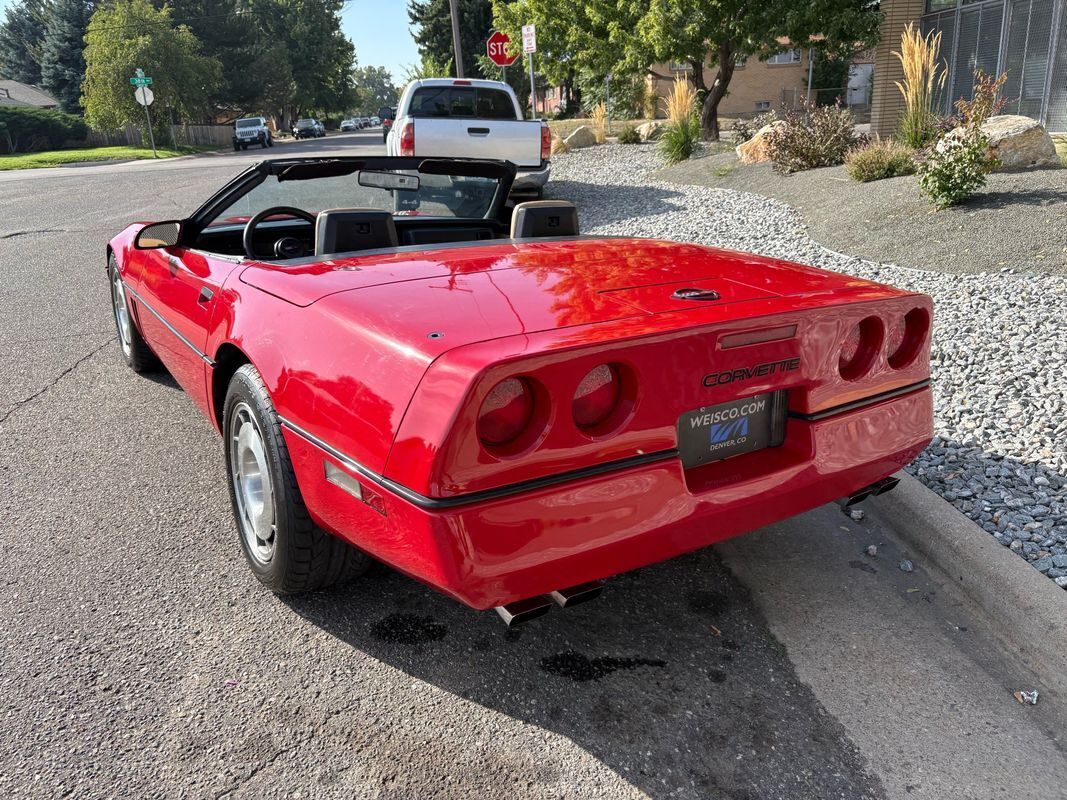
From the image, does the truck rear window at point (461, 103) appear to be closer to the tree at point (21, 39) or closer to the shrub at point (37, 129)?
the shrub at point (37, 129)

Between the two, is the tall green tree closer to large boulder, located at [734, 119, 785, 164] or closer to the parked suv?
the parked suv

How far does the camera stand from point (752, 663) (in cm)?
245

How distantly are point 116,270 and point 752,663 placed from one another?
4.44 m

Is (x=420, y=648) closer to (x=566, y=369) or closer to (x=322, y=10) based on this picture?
(x=566, y=369)

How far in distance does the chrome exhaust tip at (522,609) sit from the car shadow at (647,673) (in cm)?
35

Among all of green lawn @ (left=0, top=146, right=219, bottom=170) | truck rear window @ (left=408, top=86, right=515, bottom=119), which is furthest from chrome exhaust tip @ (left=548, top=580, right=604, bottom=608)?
green lawn @ (left=0, top=146, right=219, bottom=170)

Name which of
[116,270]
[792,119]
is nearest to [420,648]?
[116,270]

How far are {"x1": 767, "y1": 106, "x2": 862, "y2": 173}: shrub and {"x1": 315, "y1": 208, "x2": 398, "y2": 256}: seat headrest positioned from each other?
383 inches

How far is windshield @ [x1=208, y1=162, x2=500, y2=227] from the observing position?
3350 mm

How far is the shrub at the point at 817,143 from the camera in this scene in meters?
11.4

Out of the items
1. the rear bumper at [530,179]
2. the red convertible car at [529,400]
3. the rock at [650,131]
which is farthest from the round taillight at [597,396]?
the rock at [650,131]

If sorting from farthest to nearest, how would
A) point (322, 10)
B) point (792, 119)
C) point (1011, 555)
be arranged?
point (322, 10)
point (792, 119)
point (1011, 555)

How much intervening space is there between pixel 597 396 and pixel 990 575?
160 cm

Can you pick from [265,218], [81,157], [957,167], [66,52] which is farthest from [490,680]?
[66,52]
